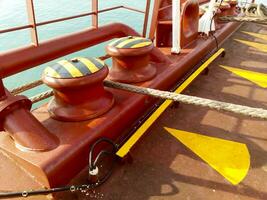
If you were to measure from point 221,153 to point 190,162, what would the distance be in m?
0.41

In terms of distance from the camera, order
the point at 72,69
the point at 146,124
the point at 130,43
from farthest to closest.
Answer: the point at 130,43 → the point at 146,124 → the point at 72,69

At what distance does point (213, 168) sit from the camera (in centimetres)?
288

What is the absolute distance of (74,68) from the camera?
290 centimetres

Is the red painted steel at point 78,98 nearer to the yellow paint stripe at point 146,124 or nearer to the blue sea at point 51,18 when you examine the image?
the yellow paint stripe at point 146,124

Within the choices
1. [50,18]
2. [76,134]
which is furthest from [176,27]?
[50,18]

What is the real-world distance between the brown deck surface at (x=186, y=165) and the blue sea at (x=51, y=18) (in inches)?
757

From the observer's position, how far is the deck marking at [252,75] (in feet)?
16.2

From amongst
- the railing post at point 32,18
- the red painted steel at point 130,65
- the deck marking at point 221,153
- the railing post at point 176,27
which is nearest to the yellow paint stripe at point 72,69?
the railing post at point 32,18

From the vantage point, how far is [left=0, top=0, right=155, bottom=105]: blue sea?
24795 mm

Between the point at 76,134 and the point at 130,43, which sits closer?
the point at 76,134

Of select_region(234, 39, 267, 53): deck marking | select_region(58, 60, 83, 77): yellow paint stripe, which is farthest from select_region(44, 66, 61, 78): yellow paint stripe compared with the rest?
select_region(234, 39, 267, 53): deck marking

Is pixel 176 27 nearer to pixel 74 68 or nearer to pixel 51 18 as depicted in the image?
pixel 74 68

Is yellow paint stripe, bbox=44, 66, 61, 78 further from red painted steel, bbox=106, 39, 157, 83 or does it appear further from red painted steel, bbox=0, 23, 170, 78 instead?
red painted steel, bbox=106, 39, 157, 83

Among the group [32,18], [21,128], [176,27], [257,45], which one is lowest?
[257,45]
